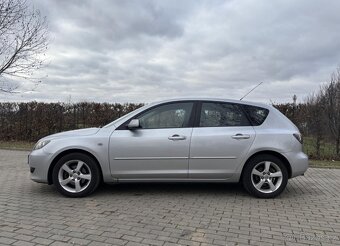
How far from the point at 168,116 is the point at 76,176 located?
177cm

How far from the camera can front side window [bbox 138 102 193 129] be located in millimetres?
6477

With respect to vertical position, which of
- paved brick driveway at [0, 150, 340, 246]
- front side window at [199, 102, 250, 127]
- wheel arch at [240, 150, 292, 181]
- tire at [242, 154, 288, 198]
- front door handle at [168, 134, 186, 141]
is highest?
front side window at [199, 102, 250, 127]

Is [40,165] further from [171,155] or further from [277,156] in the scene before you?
[277,156]

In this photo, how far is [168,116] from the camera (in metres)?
6.61

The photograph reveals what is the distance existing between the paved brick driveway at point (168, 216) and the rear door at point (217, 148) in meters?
0.45

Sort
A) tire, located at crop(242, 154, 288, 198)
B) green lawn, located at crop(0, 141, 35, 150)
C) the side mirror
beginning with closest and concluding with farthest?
1. the side mirror
2. tire, located at crop(242, 154, 288, 198)
3. green lawn, located at crop(0, 141, 35, 150)

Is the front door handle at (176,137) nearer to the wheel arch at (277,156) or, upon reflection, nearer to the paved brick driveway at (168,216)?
the paved brick driveway at (168,216)

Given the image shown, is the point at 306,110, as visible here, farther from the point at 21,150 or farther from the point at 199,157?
the point at 21,150

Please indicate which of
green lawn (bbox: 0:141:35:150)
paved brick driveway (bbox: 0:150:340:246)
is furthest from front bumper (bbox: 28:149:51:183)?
green lawn (bbox: 0:141:35:150)

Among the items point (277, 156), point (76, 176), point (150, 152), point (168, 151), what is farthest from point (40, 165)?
point (277, 156)

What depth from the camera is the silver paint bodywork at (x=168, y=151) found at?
630cm

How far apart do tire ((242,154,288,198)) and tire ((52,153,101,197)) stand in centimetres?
242

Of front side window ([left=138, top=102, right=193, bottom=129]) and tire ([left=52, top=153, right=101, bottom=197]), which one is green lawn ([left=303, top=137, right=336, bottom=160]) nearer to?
front side window ([left=138, top=102, right=193, bottom=129])

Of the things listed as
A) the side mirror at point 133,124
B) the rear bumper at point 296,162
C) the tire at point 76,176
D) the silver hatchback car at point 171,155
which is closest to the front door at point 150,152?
the silver hatchback car at point 171,155
